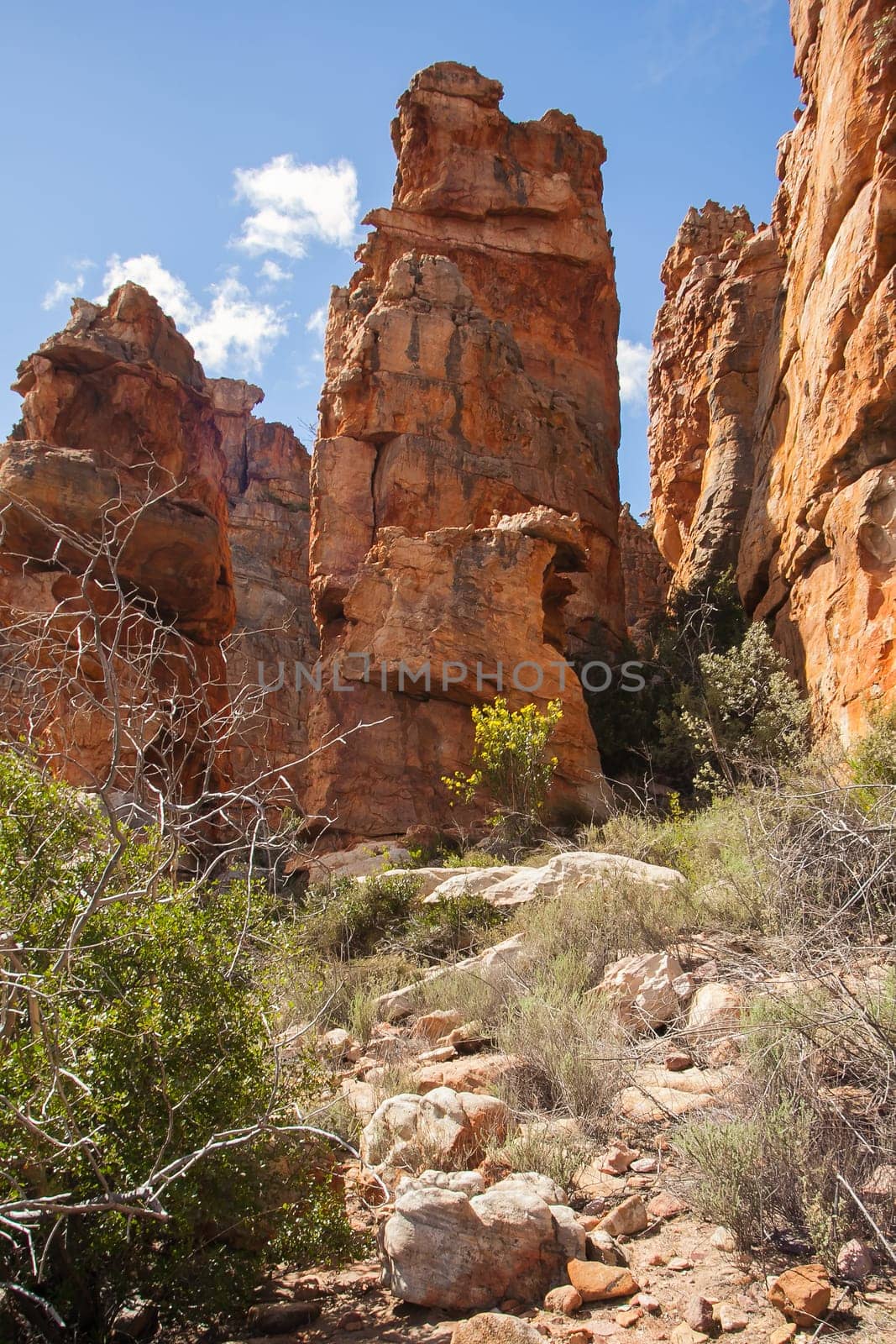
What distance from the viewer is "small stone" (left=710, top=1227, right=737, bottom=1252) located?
10.1 ft

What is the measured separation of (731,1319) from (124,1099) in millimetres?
1907

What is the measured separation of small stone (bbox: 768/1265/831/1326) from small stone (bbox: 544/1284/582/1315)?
0.57m

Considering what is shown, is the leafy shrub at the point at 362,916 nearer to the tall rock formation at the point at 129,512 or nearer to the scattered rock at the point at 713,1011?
the tall rock formation at the point at 129,512

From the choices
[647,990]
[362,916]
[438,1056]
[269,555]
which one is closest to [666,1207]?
[647,990]

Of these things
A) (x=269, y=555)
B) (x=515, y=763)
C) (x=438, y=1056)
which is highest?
(x=269, y=555)

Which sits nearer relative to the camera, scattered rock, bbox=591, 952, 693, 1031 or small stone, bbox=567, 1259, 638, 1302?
small stone, bbox=567, 1259, 638, 1302

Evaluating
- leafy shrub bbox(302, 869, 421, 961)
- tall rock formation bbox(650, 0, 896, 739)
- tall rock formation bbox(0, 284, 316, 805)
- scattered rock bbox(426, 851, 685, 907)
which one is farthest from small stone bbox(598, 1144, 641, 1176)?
tall rock formation bbox(0, 284, 316, 805)

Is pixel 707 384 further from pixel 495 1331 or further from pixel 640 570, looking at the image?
pixel 495 1331

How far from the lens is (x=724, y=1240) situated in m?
3.13

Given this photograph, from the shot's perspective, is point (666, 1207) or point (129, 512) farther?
point (129, 512)

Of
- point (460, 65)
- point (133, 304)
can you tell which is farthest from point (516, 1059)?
point (460, 65)

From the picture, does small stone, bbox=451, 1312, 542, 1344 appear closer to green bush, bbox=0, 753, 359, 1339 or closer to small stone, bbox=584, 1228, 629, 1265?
small stone, bbox=584, 1228, 629, 1265

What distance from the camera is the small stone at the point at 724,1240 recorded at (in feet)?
10.1

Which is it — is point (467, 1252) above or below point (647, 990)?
below
